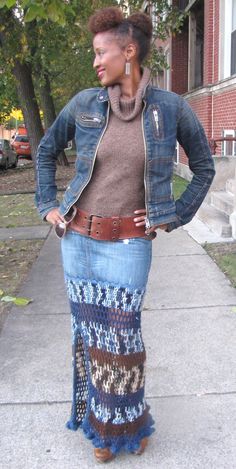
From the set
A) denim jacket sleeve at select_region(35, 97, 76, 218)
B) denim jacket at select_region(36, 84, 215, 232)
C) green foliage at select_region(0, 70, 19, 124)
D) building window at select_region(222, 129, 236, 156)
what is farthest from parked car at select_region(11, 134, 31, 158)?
denim jacket at select_region(36, 84, 215, 232)

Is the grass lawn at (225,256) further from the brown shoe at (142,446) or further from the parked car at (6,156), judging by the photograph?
the parked car at (6,156)

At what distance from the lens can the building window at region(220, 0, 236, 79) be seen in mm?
12266

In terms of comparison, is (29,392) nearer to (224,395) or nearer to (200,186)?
(224,395)

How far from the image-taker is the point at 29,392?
382cm

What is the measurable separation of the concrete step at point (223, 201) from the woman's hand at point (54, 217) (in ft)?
18.0

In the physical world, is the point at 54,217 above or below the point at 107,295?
above

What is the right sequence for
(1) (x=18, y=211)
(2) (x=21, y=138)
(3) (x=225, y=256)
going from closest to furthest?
(3) (x=225, y=256) < (1) (x=18, y=211) < (2) (x=21, y=138)

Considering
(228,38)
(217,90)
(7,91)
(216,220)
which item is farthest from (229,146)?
(7,91)

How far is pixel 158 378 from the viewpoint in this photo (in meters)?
3.96

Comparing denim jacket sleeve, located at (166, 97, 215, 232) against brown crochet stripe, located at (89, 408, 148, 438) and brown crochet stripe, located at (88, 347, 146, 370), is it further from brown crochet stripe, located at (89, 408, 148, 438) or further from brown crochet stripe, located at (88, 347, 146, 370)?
brown crochet stripe, located at (89, 408, 148, 438)

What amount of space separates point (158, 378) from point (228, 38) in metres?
10.0

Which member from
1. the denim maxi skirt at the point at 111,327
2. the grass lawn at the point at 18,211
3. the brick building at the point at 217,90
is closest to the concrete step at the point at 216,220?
the brick building at the point at 217,90

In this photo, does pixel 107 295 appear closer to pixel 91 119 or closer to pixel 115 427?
pixel 115 427

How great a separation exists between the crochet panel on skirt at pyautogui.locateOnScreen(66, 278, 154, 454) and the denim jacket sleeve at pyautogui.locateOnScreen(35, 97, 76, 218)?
0.40 m
